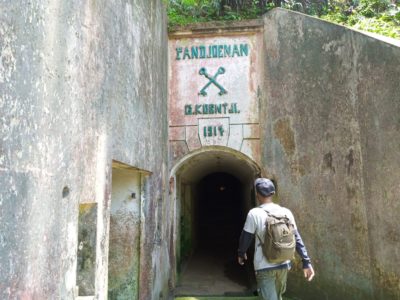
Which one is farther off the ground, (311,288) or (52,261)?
(52,261)

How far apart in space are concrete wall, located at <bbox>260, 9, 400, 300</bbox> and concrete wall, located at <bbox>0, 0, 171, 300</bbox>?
9.98 ft

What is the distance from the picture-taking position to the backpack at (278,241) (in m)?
3.96

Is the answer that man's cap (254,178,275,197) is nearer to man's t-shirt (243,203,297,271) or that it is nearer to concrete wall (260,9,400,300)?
man's t-shirt (243,203,297,271)

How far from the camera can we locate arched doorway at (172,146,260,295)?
8109 millimetres

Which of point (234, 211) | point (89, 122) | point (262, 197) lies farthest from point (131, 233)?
point (234, 211)

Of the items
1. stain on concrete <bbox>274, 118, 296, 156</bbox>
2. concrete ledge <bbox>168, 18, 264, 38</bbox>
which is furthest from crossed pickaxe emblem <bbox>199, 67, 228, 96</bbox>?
stain on concrete <bbox>274, 118, 296, 156</bbox>

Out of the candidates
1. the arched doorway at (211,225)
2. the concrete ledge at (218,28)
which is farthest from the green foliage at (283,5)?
the arched doorway at (211,225)

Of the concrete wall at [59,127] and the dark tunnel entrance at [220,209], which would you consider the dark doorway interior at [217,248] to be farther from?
the concrete wall at [59,127]

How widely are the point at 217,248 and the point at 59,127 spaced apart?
11.6m

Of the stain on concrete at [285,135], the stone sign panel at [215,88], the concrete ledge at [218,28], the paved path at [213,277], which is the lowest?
the paved path at [213,277]

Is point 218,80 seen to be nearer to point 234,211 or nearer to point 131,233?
point 131,233

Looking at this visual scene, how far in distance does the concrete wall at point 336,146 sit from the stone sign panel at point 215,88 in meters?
0.34

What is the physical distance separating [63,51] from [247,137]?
5136 mm

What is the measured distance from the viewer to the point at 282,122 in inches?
287
